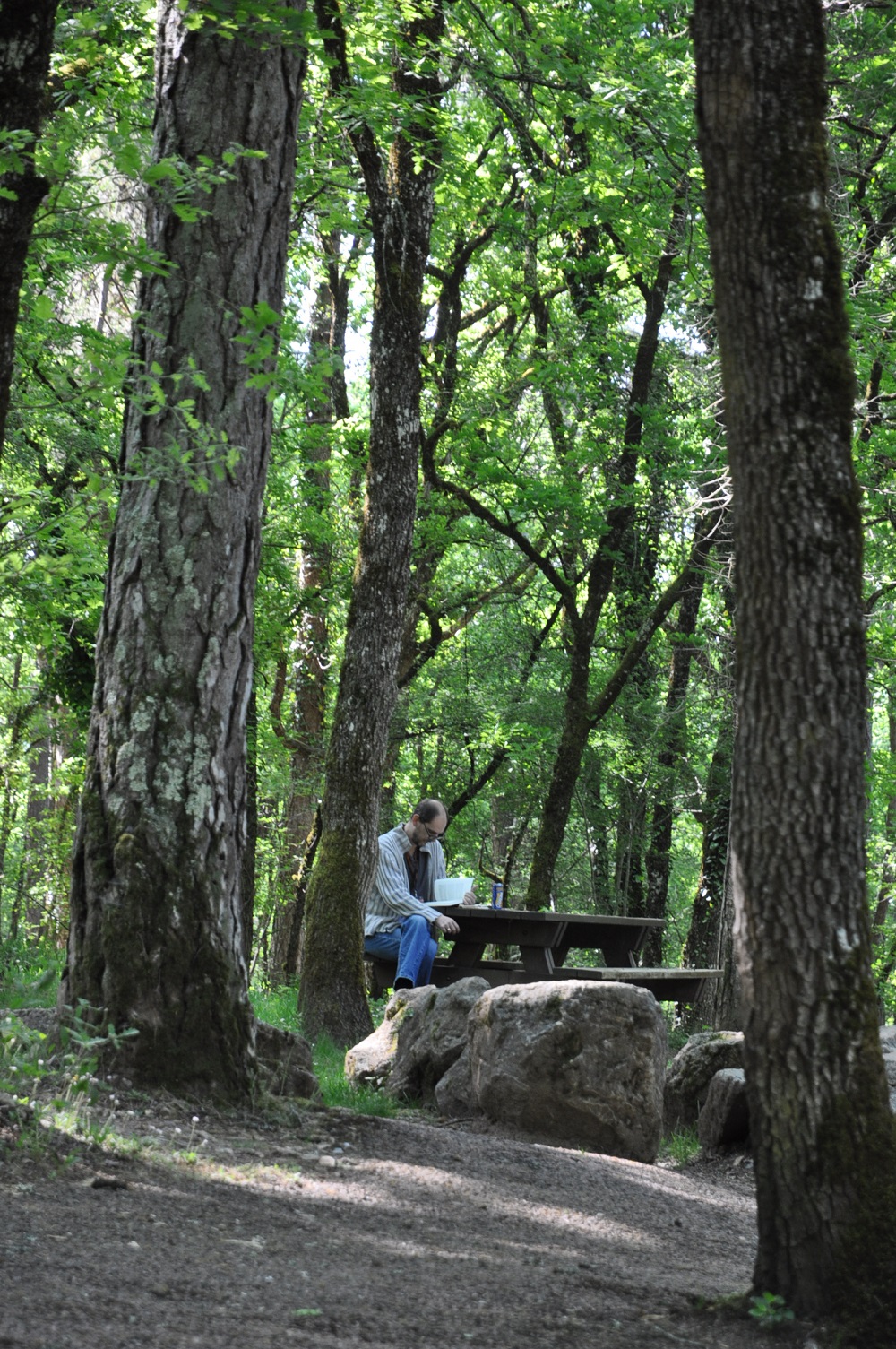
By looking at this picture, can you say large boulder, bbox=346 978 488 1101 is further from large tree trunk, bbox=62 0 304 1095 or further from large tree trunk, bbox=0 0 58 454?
large tree trunk, bbox=0 0 58 454

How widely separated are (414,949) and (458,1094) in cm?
231

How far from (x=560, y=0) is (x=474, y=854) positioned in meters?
15.3

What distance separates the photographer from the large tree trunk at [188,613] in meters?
4.53

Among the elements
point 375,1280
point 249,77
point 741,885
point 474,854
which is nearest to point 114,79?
point 249,77

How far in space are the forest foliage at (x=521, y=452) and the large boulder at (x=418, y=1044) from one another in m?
3.36

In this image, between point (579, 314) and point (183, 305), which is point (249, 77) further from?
point (579, 314)

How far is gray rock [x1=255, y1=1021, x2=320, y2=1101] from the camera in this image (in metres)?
5.11

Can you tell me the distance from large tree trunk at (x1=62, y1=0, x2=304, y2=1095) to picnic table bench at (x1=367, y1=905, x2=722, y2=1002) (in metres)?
4.79

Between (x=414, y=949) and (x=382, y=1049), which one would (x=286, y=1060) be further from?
(x=414, y=949)

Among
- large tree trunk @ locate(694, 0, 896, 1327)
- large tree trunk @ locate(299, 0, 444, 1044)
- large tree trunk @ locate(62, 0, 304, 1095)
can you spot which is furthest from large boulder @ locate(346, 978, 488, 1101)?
large tree trunk @ locate(694, 0, 896, 1327)

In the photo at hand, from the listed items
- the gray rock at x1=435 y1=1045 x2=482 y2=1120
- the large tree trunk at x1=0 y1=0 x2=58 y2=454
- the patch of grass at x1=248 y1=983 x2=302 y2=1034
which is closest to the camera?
the large tree trunk at x1=0 y1=0 x2=58 y2=454

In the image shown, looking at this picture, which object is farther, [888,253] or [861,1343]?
[888,253]

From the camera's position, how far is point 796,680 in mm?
3117

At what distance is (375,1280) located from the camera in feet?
10.1
